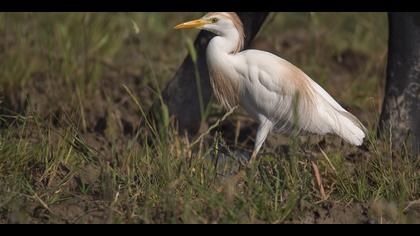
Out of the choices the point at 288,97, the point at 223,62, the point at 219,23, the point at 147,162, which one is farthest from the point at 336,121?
the point at 147,162

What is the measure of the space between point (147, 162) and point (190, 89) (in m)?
1.32

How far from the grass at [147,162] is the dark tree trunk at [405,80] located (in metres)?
0.18

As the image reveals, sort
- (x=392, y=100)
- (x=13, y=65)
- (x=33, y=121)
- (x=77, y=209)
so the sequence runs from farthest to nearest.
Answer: (x=13, y=65) < (x=392, y=100) < (x=33, y=121) < (x=77, y=209)

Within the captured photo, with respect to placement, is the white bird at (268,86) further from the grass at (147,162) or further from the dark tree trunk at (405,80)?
the dark tree trunk at (405,80)

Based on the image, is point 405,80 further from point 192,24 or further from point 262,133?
point 192,24

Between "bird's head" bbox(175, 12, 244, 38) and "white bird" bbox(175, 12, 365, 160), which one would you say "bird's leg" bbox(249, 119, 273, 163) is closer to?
"white bird" bbox(175, 12, 365, 160)

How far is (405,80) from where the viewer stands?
5.24 m

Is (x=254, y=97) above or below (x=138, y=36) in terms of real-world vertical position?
above

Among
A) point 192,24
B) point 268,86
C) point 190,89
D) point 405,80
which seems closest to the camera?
point 192,24
